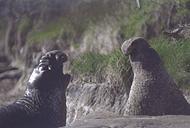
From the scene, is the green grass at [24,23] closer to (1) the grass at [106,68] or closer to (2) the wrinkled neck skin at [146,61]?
(1) the grass at [106,68]

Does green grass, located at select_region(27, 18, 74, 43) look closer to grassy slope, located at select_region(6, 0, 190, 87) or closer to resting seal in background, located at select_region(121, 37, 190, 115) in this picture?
grassy slope, located at select_region(6, 0, 190, 87)

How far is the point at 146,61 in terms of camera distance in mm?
8367

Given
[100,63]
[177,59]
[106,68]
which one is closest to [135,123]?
[177,59]

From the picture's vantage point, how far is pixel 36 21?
1847cm

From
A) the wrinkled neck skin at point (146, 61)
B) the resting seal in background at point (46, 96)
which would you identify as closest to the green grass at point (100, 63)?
the wrinkled neck skin at point (146, 61)

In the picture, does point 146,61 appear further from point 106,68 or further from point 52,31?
point 52,31

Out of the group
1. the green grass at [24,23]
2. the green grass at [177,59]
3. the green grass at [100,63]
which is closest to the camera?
the green grass at [177,59]

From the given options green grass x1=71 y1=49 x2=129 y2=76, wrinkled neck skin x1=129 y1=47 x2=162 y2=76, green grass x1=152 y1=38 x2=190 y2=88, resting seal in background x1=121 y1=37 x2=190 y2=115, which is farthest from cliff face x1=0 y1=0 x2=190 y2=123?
wrinkled neck skin x1=129 y1=47 x2=162 y2=76

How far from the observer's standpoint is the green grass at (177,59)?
10490 mm

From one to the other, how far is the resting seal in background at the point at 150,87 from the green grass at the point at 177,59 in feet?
6.66

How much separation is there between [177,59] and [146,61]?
8.74 feet

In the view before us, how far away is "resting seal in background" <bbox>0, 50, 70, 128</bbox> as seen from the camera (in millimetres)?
6477

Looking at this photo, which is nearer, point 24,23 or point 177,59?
point 177,59

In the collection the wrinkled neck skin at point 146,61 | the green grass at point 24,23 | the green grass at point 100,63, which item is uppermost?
the green grass at point 24,23
